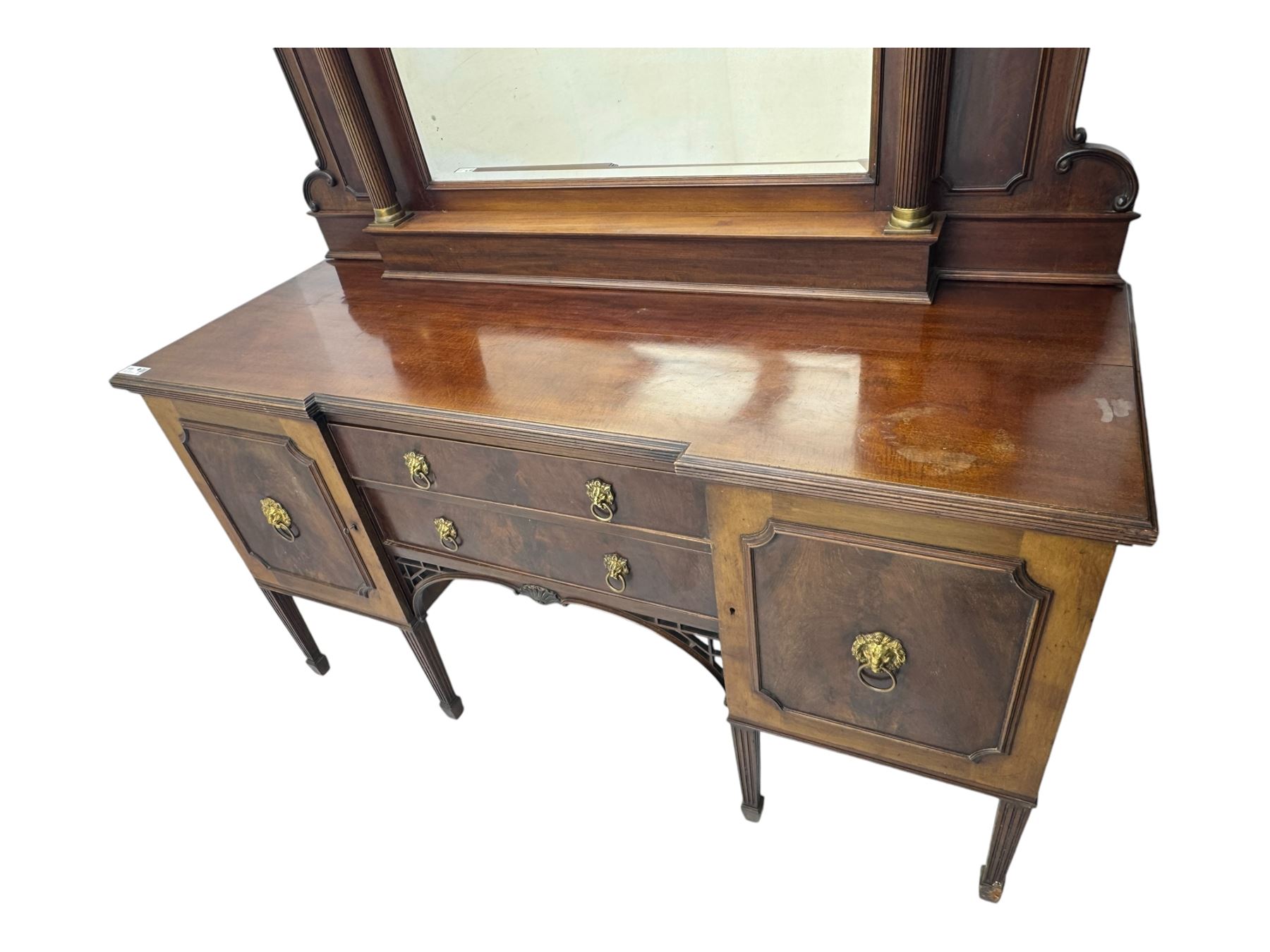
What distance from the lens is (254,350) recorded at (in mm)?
1711

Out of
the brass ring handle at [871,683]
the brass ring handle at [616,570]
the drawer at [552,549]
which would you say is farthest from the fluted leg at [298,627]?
the brass ring handle at [871,683]

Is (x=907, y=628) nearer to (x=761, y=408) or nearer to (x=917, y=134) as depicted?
(x=761, y=408)

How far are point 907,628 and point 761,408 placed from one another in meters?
0.42

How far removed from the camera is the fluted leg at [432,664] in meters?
1.97

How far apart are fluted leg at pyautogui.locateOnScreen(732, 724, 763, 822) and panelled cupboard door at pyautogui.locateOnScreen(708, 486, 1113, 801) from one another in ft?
0.59

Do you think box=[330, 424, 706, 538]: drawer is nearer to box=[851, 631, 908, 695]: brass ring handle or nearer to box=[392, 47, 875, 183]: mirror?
box=[851, 631, 908, 695]: brass ring handle

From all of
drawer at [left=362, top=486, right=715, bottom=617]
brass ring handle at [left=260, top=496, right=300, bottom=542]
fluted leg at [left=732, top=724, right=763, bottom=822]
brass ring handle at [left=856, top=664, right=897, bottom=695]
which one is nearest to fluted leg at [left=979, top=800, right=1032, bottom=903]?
brass ring handle at [left=856, top=664, right=897, bottom=695]

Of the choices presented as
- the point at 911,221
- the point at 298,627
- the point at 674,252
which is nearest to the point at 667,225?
the point at 674,252

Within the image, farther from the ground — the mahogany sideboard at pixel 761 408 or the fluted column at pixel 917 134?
the fluted column at pixel 917 134

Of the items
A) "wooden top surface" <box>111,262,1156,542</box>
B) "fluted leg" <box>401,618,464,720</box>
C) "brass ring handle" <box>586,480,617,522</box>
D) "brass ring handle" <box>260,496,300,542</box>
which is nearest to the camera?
"wooden top surface" <box>111,262,1156,542</box>

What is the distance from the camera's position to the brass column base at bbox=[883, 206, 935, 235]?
54.2 inches

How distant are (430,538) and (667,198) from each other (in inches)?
35.9

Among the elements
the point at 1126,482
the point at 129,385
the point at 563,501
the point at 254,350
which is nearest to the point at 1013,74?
the point at 1126,482

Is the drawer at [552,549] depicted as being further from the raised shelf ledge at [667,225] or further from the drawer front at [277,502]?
the raised shelf ledge at [667,225]
